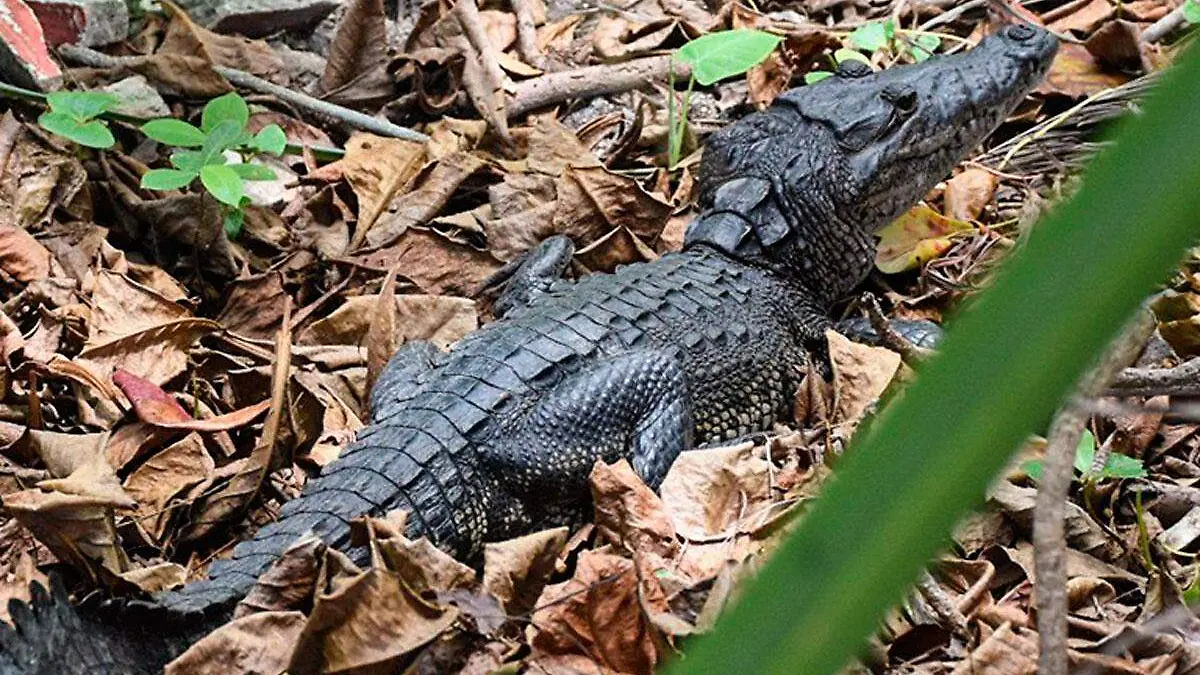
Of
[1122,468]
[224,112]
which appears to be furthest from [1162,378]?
[224,112]

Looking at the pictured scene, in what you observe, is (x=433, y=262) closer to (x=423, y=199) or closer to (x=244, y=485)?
(x=423, y=199)

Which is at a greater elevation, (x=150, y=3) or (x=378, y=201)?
(x=150, y=3)

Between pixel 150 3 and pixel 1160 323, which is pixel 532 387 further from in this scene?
pixel 150 3

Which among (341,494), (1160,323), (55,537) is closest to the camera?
(55,537)

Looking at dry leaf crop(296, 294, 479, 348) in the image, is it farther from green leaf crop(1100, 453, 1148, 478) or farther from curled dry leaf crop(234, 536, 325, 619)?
green leaf crop(1100, 453, 1148, 478)

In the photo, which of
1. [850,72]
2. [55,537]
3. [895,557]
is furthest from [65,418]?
[895,557]

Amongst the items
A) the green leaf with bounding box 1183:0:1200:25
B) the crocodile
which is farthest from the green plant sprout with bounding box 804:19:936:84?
the green leaf with bounding box 1183:0:1200:25

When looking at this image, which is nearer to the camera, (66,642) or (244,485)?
(66,642)
